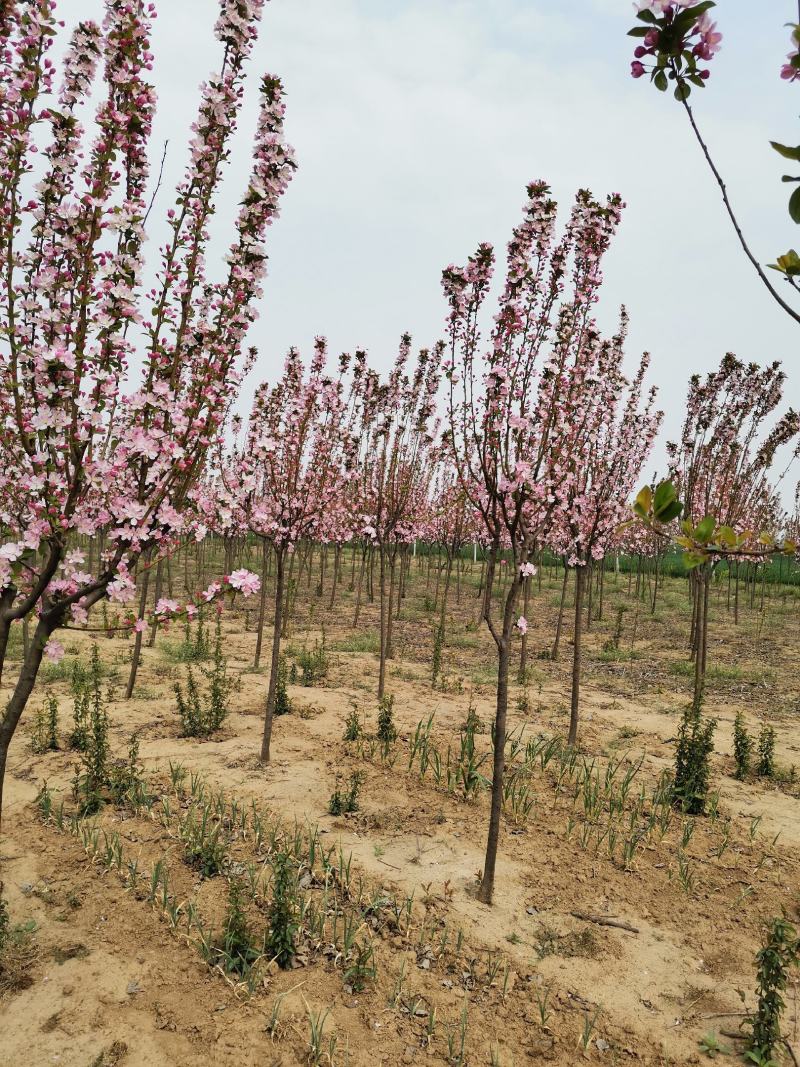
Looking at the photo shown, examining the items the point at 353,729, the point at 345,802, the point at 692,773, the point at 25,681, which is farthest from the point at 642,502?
the point at 353,729

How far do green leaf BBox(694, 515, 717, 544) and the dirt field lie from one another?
Answer: 2.96 metres

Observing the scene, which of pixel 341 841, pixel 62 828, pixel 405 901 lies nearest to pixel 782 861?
pixel 405 901

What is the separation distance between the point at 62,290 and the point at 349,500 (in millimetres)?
14469

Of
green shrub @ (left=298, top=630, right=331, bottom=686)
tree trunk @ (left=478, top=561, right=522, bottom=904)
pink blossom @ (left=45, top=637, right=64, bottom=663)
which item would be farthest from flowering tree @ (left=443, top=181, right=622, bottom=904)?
green shrub @ (left=298, top=630, right=331, bottom=686)

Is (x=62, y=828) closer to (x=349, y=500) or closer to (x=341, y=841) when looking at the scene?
(x=341, y=841)

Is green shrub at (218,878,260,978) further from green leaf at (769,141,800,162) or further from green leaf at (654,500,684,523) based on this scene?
green leaf at (769,141,800,162)

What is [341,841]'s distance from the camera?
5.03 m

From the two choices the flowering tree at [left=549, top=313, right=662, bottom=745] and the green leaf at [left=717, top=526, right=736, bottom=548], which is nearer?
the green leaf at [left=717, top=526, right=736, bottom=548]

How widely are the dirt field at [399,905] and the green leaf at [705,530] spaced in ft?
9.72

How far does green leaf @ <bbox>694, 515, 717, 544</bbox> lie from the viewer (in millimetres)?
1568

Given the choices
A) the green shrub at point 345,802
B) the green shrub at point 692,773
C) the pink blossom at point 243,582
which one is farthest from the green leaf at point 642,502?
the green shrub at point 692,773

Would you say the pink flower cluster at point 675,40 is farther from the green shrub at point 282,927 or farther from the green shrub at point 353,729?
the green shrub at point 353,729

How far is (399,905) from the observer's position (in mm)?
4270

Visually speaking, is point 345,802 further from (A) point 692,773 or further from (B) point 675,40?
(B) point 675,40
